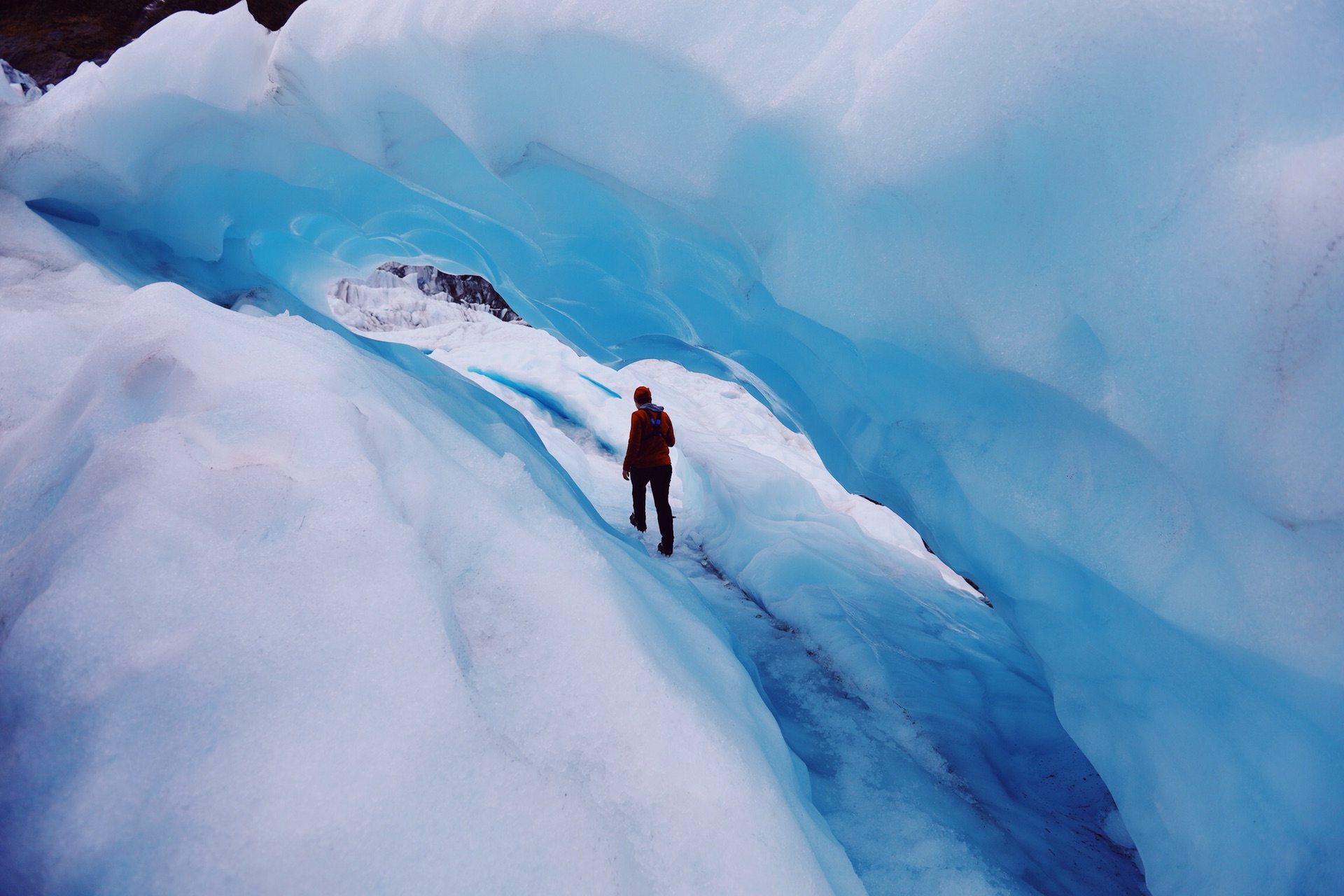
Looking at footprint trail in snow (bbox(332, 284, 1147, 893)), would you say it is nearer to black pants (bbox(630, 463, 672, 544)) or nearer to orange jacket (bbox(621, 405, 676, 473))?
black pants (bbox(630, 463, 672, 544))

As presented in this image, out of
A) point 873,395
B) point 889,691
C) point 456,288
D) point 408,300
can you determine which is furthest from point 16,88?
point 456,288

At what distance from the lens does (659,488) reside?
3.81 metres

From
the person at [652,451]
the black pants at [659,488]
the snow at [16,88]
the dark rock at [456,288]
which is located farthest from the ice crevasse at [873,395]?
the dark rock at [456,288]

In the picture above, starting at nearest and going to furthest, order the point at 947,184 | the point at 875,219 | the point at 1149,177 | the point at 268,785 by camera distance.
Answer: the point at 268,785, the point at 1149,177, the point at 947,184, the point at 875,219

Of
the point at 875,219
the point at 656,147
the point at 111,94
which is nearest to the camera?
the point at 875,219

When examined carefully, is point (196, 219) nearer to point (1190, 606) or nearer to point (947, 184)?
point (947, 184)

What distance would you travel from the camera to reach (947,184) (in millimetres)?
1633

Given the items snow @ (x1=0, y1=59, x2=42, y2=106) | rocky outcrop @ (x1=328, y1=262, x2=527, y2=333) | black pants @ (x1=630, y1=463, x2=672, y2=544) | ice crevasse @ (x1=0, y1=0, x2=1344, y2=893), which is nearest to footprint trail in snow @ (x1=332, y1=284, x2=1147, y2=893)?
black pants @ (x1=630, y1=463, x2=672, y2=544)

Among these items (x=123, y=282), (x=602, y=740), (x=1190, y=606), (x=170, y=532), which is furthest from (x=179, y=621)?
(x=123, y=282)

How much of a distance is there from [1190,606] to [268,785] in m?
1.75

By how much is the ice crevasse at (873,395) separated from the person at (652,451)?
3.48 ft

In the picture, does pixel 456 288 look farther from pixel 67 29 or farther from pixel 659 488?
pixel 659 488

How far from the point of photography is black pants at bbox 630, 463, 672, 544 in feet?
12.4

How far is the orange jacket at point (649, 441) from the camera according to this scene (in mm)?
3658
